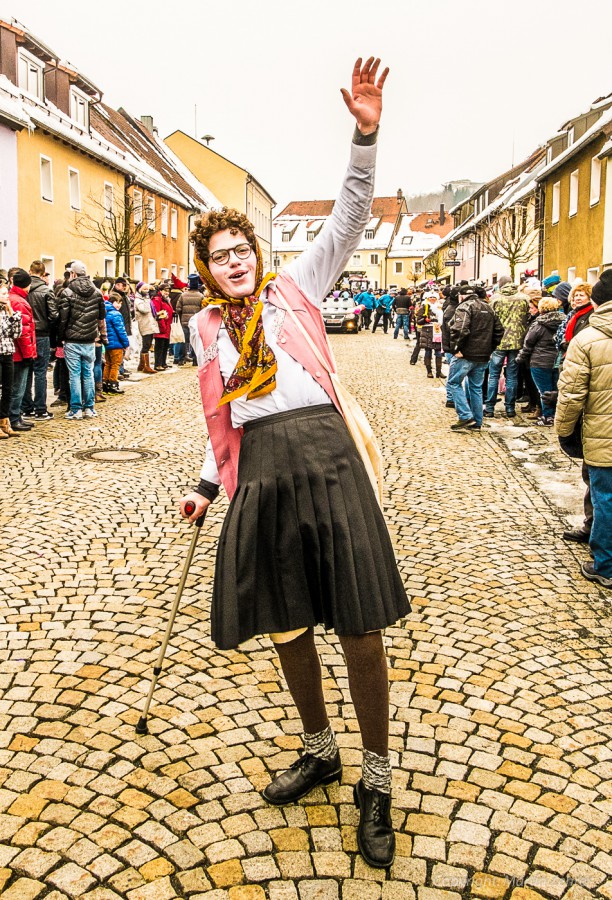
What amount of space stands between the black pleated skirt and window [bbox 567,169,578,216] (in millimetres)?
25165

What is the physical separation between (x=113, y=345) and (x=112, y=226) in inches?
476

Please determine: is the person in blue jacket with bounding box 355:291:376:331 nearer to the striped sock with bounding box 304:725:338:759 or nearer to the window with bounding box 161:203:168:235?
the window with bounding box 161:203:168:235

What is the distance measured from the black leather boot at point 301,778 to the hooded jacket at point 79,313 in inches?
362

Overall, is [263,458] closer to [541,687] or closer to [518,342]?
[541,687]

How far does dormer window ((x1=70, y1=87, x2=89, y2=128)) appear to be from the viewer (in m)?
27.4

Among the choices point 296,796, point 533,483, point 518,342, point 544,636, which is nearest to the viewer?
point 296,796

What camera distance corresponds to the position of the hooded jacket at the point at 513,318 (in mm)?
12031

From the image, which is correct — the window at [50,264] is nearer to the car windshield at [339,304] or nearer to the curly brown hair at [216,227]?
the car windshield at [339,304]

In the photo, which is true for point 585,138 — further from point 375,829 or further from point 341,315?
point 375,829

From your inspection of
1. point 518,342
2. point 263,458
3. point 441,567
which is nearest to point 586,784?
point 263,458

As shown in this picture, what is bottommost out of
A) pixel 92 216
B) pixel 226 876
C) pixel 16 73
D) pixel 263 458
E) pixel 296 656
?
pixel 226 876

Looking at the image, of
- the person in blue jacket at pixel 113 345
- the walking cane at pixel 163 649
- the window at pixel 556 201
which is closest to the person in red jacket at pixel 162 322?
the person in blue jacket at pixel 113 345

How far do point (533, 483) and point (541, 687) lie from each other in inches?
175

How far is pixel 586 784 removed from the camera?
3.12 metres
